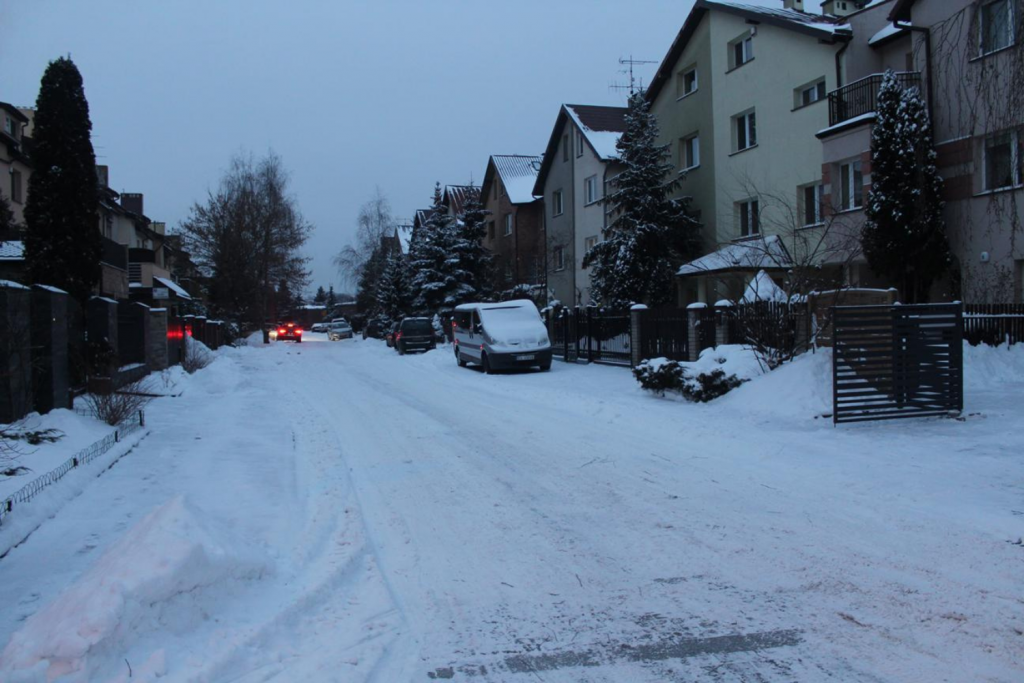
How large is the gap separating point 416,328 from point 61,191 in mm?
19818

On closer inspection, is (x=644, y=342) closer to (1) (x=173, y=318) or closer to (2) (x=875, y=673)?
(1) (x=173, y=318)

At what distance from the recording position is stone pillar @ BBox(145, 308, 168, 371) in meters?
20.4

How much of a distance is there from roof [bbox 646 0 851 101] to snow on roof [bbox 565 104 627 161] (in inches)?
164

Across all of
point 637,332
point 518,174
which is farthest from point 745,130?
point 518,174

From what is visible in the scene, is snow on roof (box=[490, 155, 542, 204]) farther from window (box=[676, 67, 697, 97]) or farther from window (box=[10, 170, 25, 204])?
window (box=[10, 170, 25, 204])

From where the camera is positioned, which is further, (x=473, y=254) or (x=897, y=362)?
(x=473, y=254)

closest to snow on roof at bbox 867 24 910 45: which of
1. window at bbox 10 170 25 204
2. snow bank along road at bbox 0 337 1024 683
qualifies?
snow bank along road at bbox 0 337 1024 683

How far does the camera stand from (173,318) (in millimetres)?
23938

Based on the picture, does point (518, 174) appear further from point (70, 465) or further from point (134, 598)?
point (134, 598)

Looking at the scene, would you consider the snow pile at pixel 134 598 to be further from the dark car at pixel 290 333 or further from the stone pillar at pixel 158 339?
the dark car at pixel 290 333

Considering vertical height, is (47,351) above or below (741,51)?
below

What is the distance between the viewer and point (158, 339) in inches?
819

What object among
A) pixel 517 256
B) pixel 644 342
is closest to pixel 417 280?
pixel 517 256

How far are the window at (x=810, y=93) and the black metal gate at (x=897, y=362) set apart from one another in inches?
566
